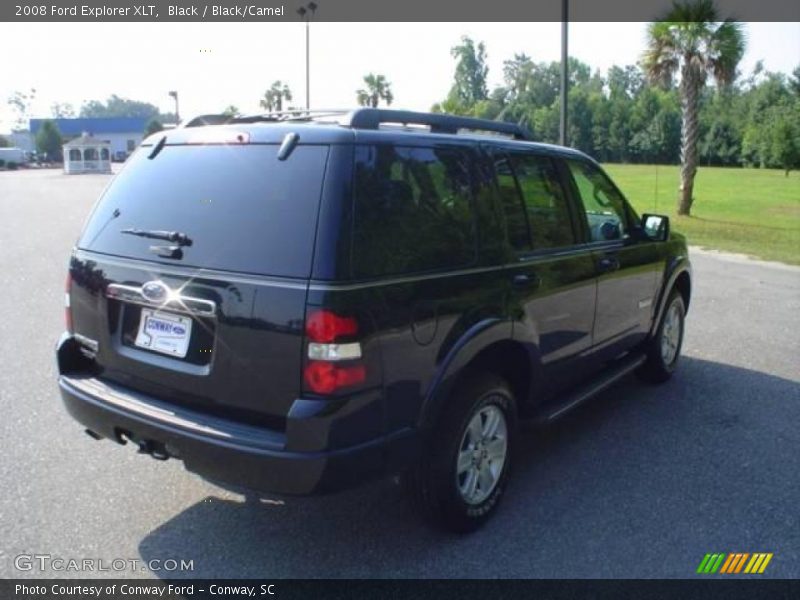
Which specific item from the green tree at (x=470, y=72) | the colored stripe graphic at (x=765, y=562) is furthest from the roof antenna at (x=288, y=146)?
the green tree at (x=470, y=72)

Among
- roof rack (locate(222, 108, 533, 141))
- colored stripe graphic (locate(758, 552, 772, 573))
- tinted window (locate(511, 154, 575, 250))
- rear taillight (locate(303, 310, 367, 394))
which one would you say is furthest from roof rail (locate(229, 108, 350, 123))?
colored stripe graphic (locate(758, 552, 772, 573))

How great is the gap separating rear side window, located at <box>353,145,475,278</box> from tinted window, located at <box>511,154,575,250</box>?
557 mm

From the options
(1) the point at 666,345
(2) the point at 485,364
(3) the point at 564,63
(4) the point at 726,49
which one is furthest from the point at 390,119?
(4) the point at 726,49

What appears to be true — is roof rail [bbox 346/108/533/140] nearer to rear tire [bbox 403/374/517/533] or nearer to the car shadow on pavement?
rear tire [bbox 403/374/517/533]

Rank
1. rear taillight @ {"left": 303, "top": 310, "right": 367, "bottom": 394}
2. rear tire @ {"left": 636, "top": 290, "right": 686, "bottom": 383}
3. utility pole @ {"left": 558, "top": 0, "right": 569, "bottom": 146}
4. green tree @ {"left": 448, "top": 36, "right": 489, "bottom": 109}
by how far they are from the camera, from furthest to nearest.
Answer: green tree @ {"left": 448, "top": 36, "right": 489, "bottom": 109}
utility pole @ {"left": 558, "top": 0, "right": 569, "bottom": 146}
rear tire @ {"left": 636, "top": 290, "right": 686, "bottom": 383}
rear taillight @ {"left": 303, "top": 310, "right": 367, "bottom": 394}

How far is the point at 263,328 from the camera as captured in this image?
9.11 feet

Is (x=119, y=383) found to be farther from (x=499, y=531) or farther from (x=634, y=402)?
(x=634, y=402)

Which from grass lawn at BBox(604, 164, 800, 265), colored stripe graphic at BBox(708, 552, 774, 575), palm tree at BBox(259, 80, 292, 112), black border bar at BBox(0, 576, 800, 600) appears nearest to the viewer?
black border bar at BBox(0, 576, 800, 600)

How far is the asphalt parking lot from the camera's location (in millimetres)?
3178

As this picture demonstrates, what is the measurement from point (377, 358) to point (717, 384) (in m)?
4.03

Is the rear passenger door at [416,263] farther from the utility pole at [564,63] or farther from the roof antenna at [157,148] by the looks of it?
the utility pole at [564,63]

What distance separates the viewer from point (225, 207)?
3.01 metres

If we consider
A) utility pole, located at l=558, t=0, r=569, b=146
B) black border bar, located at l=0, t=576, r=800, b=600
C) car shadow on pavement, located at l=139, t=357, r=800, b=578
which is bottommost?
black border bar, located at l=0, t=576, r=800, b=600

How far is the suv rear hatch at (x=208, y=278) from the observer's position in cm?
278
